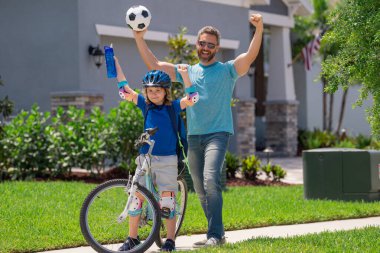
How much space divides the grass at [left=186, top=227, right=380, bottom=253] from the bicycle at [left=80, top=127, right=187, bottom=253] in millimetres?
530

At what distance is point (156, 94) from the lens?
763 centimetres

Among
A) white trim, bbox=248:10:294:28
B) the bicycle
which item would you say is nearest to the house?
white trim, bbox=248:10:294:28

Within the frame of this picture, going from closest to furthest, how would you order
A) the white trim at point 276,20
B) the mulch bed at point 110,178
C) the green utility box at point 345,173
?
the green utility box at point 345,173, the mulch bed at point 110,178, the white trim at point 276,20

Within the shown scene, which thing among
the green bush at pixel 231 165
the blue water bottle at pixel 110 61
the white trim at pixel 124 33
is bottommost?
the green bush at pixel 231 165

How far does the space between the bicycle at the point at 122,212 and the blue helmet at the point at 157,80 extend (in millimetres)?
425

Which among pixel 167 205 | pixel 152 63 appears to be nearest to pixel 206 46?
pixel 152 63

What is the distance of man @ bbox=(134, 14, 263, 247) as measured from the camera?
7723 mm

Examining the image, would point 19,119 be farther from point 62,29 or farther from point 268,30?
point 268,30

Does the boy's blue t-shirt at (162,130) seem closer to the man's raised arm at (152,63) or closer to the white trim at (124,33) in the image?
the man's raised arm at (152,63)

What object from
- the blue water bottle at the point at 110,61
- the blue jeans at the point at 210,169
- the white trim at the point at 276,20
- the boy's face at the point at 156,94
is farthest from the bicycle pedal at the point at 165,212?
the white trim at the point at 276,20

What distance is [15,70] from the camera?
1817cm

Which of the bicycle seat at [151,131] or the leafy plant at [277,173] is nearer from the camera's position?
the bicycle seat at [151,131]

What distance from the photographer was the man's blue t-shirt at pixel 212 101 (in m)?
7.86

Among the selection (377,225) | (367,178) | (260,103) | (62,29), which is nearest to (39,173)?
(62,29)
